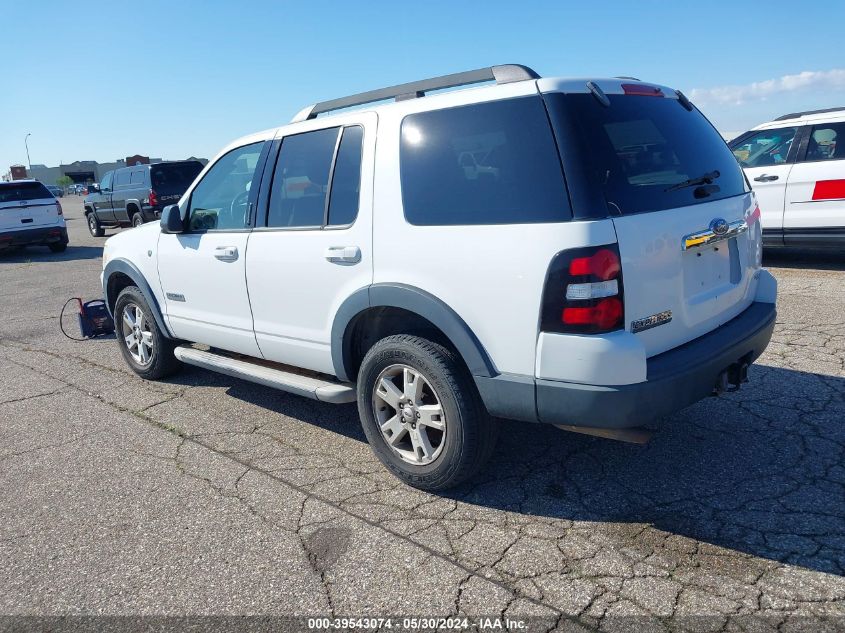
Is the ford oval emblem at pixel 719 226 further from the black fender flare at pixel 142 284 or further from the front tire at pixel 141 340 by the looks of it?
the front tire at pixel 141 340

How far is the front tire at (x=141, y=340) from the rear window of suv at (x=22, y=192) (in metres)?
12.2

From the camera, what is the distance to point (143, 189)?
17.5 metres

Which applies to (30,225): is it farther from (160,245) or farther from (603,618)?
(603,618)

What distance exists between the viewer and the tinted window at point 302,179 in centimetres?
397

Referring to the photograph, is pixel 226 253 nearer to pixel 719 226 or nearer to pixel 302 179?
pixel 302 179

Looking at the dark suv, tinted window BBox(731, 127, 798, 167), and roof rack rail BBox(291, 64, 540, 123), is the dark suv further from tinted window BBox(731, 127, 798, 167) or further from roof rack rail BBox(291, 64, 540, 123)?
roof rack rail BBox(291, 64, 540, 123)

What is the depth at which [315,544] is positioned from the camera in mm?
3143

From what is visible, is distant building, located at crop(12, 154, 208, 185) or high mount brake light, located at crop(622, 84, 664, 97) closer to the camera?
high mount brake light, located at crop(622, 84, 664, 97)

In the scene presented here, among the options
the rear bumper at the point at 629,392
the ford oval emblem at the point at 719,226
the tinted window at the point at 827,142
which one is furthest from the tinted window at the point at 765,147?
the rear bumper at the point at 629,392

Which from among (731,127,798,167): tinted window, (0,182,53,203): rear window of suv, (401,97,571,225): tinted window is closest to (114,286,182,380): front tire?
(401,97,571,225): tinted window

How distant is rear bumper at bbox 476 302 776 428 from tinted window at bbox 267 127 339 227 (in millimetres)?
1550

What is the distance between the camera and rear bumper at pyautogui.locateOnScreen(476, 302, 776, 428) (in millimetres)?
2873

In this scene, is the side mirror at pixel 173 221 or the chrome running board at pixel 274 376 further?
the side mirror at pixel 173 221

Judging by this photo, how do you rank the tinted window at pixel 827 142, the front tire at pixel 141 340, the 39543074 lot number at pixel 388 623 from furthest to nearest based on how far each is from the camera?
1. the tinted window at pixel 827 142
2. the front tire at pixel 141 340
3. the 39543074 lot number at pixel 388 623
